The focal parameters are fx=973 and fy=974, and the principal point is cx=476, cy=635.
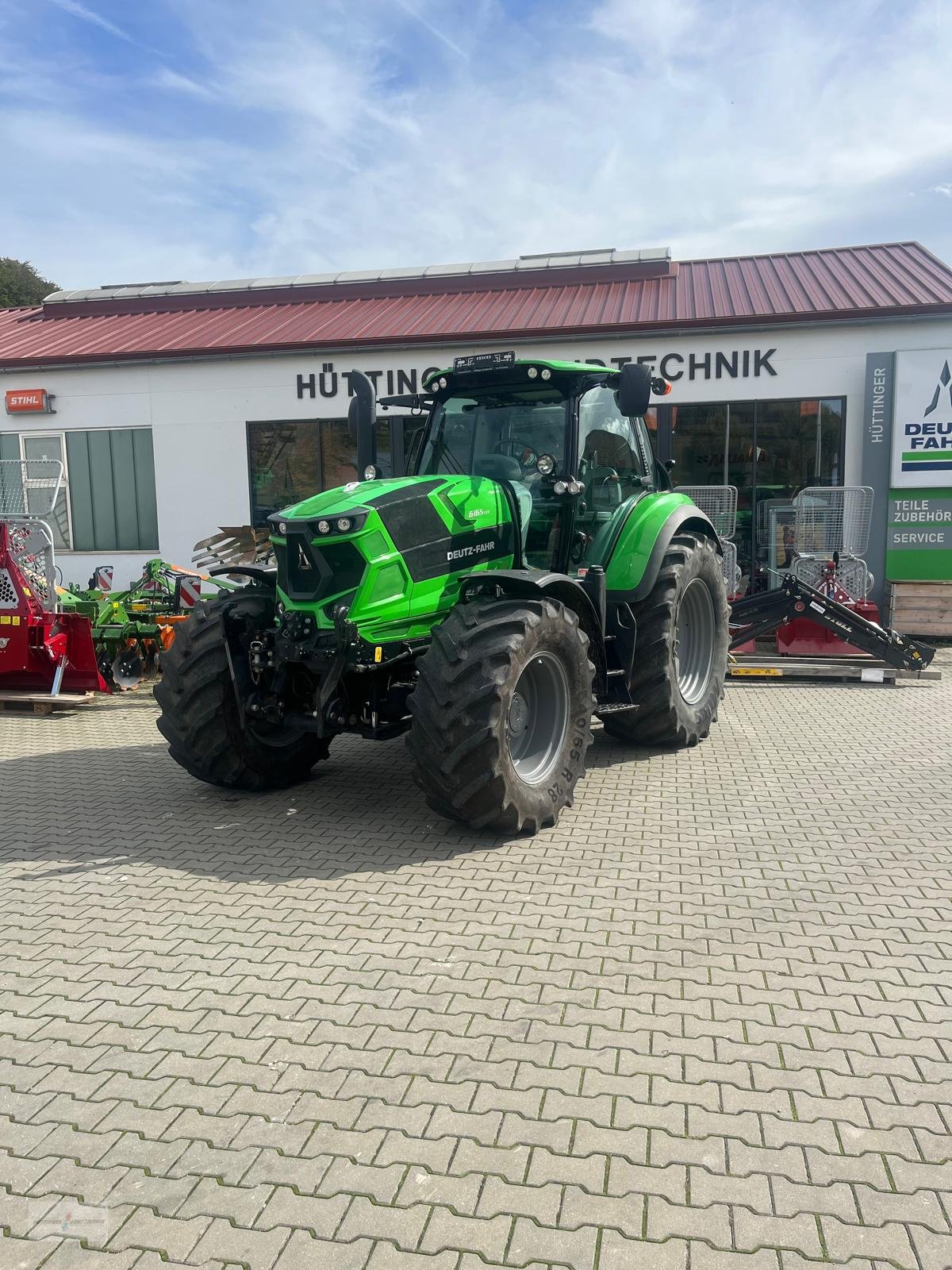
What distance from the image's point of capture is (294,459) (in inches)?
565

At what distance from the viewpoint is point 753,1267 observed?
2.21 metres

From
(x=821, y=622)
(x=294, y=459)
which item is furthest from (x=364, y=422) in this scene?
(x=294, y=459)

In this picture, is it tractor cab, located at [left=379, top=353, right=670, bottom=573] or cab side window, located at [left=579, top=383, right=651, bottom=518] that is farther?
cab side window, located at [left=579, top=383, right=651, bottom=518]

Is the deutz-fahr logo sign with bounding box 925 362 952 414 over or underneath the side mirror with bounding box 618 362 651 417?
over

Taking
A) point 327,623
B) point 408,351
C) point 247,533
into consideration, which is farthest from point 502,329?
point 327,623

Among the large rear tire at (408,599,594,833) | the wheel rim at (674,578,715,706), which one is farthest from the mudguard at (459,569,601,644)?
the wheel rim at (674,578,715,706)

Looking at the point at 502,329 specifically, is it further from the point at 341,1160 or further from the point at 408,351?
the point at 341,1160

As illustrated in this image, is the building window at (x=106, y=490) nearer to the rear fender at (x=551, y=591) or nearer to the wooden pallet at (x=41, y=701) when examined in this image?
the wooden pallet at (x=41, y=701)

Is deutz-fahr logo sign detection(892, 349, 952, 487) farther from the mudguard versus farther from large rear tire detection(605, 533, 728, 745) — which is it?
the mudguard

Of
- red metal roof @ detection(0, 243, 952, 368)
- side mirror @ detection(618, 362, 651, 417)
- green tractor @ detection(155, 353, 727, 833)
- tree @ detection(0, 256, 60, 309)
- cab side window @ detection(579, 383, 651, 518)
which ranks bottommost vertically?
green tractor @ detection(155, 353, 727, 833)

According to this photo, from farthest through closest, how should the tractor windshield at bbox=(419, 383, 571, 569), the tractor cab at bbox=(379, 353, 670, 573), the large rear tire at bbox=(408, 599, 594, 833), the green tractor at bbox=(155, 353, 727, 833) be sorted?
the tractor windshield at bbox=(419, 383, 571, 569)
the tractor cab at bbox=(379, 353, 670, 573)
the green tractor at bbox=(155, 353, 727, 833)
the large rear tire at bbox=(408, 599, 594, 833)

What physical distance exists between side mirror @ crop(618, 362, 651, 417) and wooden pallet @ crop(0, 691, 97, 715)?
549cm

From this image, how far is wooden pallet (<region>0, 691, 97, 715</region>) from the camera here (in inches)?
340

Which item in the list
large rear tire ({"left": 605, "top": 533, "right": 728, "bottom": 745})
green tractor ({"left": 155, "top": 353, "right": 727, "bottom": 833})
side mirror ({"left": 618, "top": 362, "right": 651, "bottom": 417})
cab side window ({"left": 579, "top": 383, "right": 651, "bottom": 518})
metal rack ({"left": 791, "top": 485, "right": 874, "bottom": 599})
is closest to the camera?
green tractor ({"left": 155, "top": 353, "right": 727, "bottom": 833})
